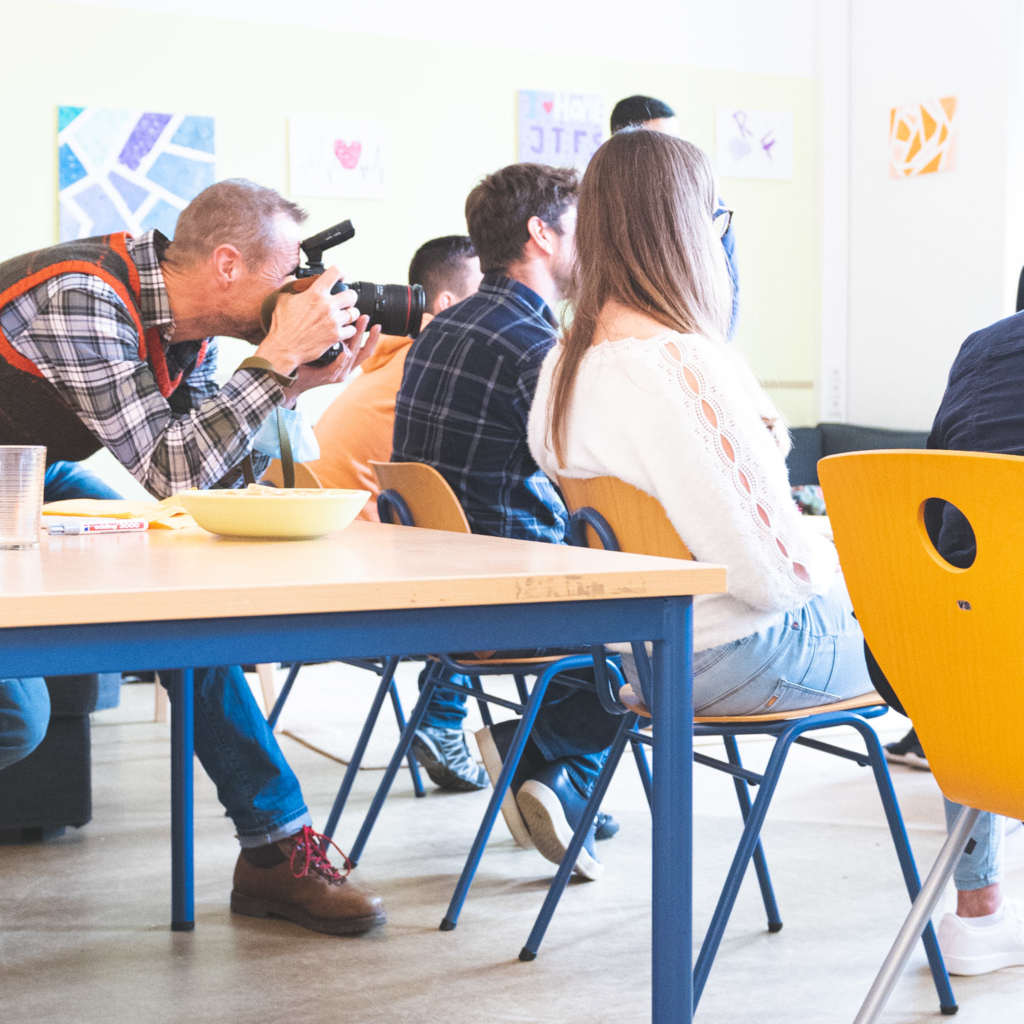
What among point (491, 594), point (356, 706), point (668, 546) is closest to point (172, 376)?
point (668, 546)

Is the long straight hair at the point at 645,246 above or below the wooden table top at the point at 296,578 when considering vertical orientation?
→ above

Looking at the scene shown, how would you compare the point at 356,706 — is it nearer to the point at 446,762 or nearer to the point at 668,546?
the point at 446,762

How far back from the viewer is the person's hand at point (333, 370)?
1.87 m

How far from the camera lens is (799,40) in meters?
5.43

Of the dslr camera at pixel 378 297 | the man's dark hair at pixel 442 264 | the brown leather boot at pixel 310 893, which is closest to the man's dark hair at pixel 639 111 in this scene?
the man's dark hair at pixel 442 264

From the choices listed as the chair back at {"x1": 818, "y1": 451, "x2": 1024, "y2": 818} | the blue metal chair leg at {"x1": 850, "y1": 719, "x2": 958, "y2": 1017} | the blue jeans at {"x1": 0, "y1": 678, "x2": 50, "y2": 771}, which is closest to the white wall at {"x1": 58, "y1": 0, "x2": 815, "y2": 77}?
the blue jeans at {"x1": 0, "y1": 678, "x2": 50, "y2": 771}

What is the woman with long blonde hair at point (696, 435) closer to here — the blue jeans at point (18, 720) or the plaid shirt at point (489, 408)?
the plaid shirt at point (489, 408)

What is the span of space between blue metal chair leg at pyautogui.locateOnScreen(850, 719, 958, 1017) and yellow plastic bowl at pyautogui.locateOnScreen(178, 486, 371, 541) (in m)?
0.68

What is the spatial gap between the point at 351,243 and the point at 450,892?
3.07m

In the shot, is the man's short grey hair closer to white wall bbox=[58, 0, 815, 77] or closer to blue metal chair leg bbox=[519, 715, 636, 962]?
blue metal chair leg bbox=[519, 715, 636, 962]

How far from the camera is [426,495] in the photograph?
1.92 metres

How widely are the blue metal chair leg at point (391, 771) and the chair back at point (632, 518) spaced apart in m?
0.60

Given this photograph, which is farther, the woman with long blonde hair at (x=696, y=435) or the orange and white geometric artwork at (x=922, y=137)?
the orange and white geometric artwork at (x=922, y=137)

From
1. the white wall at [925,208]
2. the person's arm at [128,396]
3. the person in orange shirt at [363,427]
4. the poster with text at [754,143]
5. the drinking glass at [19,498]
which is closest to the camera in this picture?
the drinking glass at [19,498]
